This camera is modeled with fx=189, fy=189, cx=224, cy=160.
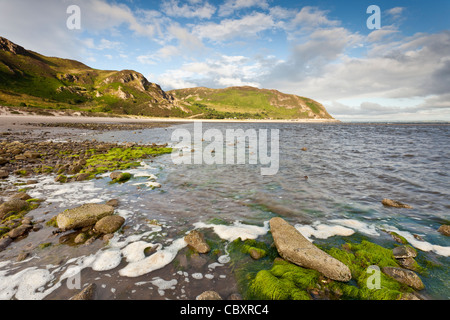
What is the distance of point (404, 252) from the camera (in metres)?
5.44

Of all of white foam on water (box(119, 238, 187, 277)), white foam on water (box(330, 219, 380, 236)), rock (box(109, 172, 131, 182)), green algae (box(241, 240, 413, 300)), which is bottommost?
green algae (box(241, 240, 413, 300))

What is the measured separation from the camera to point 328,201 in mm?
9492

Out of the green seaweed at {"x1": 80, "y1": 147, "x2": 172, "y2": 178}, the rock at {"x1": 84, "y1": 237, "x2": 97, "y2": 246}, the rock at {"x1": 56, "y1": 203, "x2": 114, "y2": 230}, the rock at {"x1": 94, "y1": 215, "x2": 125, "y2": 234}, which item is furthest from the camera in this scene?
the green seaweed at {"x1": 80, "y1": 147, "x2": 172, "y2": 178}

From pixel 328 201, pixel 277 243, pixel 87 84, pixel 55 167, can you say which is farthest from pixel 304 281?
pixel 87 84

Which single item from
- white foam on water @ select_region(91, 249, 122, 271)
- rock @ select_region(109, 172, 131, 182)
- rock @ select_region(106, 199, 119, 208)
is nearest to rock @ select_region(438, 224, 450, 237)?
white foam on water @ select_region(91, 249, 122, 271)

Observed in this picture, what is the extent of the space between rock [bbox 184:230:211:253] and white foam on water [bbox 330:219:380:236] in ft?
17.0

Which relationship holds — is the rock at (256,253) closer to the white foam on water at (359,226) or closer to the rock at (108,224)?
the white foam on water at (359,226)

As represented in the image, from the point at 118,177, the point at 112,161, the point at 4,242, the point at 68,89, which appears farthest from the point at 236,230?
the point at 68,89

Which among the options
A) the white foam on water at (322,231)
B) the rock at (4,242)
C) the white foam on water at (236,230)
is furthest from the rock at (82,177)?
the white foam on water at (322,231)

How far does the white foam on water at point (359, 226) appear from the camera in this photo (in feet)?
22.5

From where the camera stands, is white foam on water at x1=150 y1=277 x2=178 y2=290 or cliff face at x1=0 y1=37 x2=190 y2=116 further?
cliff face at x1=0 y1=37 x2=190 y2=116

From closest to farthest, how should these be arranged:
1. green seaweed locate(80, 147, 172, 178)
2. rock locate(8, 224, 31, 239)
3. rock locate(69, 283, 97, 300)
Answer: rock locate(69, 283, 97, 300), rock locate(8, 224, 31, 239), green seaweed locate(80, 147, 172, 178)

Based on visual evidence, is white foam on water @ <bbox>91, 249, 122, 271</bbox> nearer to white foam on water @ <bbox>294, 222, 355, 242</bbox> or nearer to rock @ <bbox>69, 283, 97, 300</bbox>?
rock @ <bbox>69, 283, 97, 300</bbox>

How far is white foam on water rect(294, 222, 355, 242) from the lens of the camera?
6621mm
